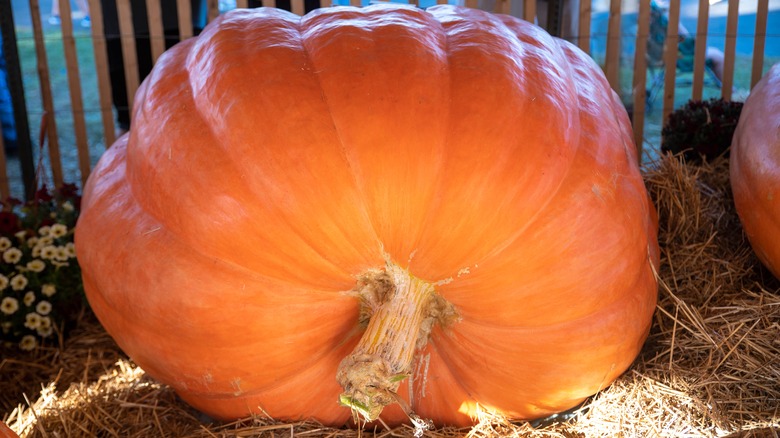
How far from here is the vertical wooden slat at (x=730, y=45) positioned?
340 centimetres

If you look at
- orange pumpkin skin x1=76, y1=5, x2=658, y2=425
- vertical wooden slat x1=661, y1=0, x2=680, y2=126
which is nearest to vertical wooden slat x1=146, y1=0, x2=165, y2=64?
orange pumpkin skin x1=76, y1=5, x2=658, y2=425

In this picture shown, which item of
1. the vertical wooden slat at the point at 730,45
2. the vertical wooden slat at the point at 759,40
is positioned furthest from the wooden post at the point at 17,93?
the vertical wooden slat at the point at 759,40

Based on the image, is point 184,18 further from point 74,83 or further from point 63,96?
point 63,96

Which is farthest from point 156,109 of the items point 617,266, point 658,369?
point 658,369

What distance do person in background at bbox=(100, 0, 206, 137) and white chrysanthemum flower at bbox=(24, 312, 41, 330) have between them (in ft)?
4.27

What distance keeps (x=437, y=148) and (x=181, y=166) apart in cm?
48

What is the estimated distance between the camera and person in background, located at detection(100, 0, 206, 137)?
331 centimetres

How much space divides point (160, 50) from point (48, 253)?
1.22 metres

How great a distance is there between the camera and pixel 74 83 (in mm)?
3146

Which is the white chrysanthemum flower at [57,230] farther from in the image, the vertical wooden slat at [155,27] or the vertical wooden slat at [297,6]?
the vertical wooden slat at [297,6]

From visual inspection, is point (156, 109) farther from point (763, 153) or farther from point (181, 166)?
point (763, 153)

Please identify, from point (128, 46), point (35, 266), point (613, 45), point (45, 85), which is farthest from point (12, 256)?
point (613, 45)

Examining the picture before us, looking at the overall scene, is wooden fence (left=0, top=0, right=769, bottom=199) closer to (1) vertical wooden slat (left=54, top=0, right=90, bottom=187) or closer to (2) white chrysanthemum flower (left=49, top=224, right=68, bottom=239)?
(1) vertical wooden slat (left=54, top=0, right=90, bottom=187)

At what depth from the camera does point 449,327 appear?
1.39 meters
